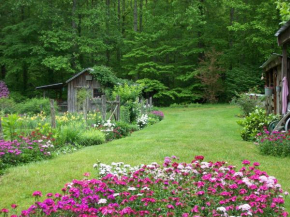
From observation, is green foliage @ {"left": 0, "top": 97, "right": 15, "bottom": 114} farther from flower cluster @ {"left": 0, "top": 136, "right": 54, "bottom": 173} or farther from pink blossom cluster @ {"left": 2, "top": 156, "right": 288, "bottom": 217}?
pink blossom cluster @ {"left": 2, "top": 156, "right": 288, "bottom": 217}

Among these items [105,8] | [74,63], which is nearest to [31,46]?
[74,63]

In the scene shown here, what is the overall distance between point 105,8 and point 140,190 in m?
34.1

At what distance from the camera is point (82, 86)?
26.8 m

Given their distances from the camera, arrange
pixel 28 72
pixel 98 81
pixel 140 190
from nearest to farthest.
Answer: pixel 140 190 → pixel 98 81 → pixel 28 72

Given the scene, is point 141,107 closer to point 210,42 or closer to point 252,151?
point 252,151

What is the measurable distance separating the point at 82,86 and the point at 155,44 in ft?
44.7

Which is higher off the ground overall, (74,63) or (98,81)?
(74,63)

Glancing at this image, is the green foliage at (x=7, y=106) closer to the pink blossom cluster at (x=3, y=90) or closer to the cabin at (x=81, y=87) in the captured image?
the cabin at (x=81, y=87)

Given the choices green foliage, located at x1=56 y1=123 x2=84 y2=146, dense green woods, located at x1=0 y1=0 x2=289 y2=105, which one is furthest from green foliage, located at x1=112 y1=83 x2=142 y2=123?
dense green woods, located at x1=0 y1=0 x2=289 y2=105

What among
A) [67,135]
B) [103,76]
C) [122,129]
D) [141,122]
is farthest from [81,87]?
[67,135]

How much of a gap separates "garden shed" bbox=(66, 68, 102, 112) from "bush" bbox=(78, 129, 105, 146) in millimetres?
15210

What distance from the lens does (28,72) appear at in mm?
38469

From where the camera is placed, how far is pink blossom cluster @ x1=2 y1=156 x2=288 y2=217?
3.24m

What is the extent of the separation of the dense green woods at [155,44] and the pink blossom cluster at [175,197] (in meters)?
27.0
